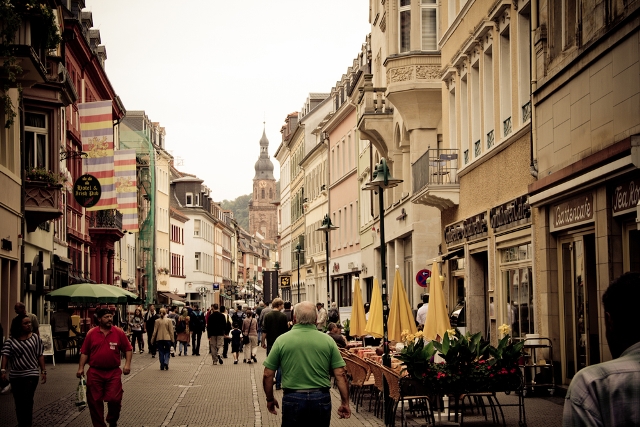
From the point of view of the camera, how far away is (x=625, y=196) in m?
14.1

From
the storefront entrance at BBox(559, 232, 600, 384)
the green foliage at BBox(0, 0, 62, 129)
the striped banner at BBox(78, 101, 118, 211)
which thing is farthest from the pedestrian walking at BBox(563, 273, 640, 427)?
the striped banner at BBox(78, 101, 118, 211)

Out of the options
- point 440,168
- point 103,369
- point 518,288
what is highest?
point 440,168

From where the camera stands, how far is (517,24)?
20.2 m

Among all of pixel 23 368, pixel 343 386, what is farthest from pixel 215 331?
pixel 343 386

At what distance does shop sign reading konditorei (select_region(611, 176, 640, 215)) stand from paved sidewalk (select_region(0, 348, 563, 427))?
9.60 feet

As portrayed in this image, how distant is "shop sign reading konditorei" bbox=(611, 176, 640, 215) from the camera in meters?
13.6

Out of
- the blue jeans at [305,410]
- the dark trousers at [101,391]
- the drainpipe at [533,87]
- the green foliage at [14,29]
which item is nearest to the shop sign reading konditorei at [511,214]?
the drainpipe at [533,87]

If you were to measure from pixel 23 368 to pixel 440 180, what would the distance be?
→ 15710 mm

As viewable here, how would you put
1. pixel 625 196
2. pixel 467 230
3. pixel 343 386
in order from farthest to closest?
pixel 467 230, pixel 625 196, pixel 343 386

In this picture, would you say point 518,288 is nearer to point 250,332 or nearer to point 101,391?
point 101,391

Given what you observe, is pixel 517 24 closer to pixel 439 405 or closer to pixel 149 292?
pixel 439 405

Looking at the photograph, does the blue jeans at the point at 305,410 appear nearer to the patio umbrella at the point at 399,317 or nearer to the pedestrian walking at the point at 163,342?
the patio umbrella at the point at 399,317

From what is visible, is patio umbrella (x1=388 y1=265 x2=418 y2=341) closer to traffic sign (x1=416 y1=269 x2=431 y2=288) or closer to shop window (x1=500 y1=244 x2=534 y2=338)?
shop window (x1=500 y1=244 x2=534 y2=338)

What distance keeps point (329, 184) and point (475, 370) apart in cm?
5069
